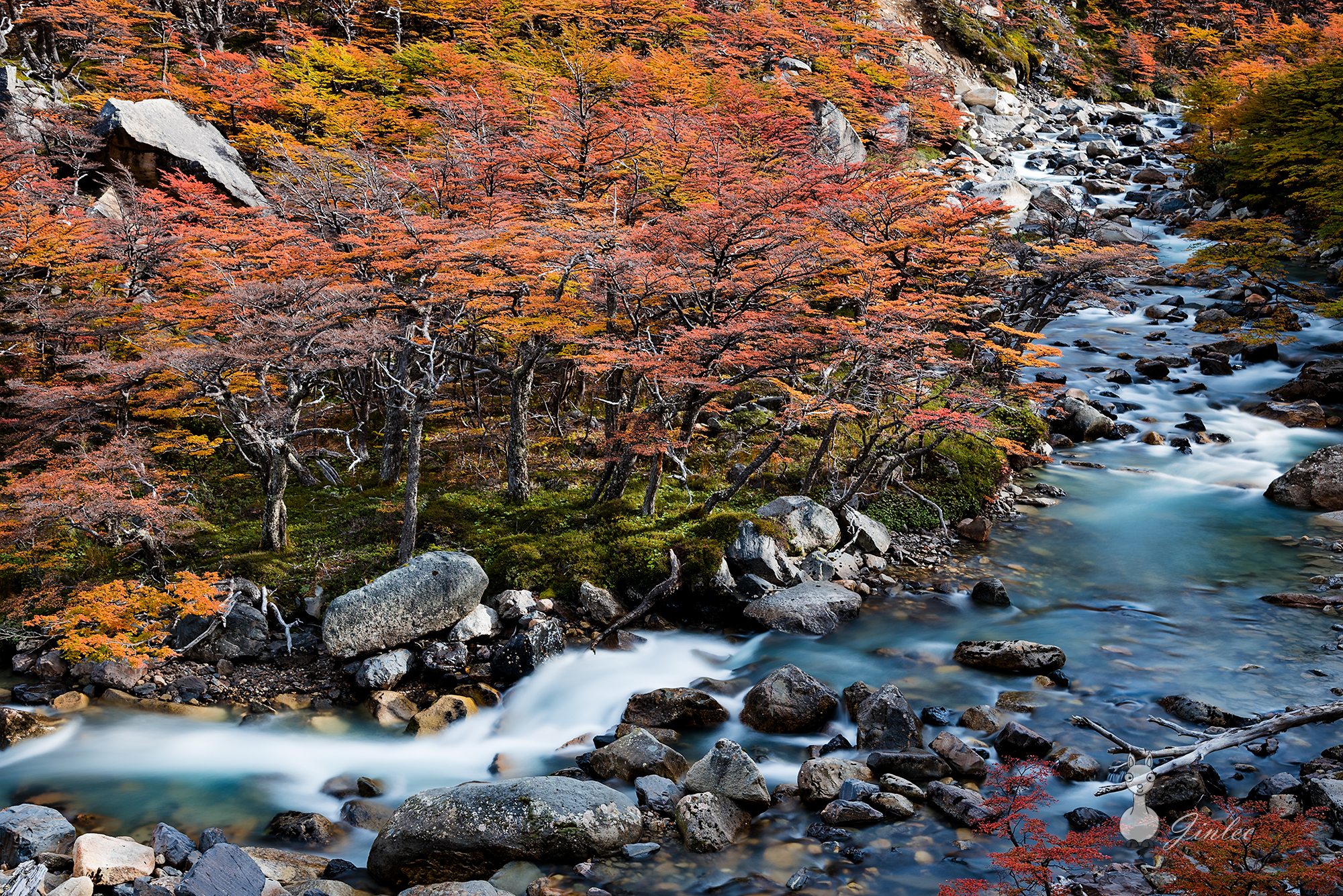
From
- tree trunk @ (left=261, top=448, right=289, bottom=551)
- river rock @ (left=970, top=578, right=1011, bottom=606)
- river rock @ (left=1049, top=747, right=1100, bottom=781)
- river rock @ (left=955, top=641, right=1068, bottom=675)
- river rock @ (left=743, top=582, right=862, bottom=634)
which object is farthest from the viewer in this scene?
river rock @ (left=970, top=578, right=1011, bottom=606)

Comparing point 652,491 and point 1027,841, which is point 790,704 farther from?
point 652,491

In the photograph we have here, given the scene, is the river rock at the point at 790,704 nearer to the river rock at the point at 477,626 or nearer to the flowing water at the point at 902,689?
the flowing water at the point at 902,689

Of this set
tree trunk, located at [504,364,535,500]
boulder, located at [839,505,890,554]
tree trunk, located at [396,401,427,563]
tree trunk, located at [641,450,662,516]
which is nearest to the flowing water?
boulder, located at [839,505,890,554]

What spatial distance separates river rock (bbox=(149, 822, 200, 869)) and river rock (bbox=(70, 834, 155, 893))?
0.63ft

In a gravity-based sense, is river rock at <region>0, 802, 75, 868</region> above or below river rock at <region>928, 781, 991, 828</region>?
below

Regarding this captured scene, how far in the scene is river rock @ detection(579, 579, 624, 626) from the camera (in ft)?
36.4

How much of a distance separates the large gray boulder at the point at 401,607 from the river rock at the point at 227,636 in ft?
3.46

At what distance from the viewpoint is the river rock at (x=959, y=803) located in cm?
688

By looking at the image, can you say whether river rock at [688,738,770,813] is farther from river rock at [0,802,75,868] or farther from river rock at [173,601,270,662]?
river rock at [173,601,270,662]

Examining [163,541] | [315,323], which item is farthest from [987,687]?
[163,541]

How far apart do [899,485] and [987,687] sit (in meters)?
5.90

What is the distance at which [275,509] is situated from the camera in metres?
11.6

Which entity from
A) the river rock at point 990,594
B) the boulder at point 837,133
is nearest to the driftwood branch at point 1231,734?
the river rock at point 990,594

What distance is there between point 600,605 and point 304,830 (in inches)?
190
